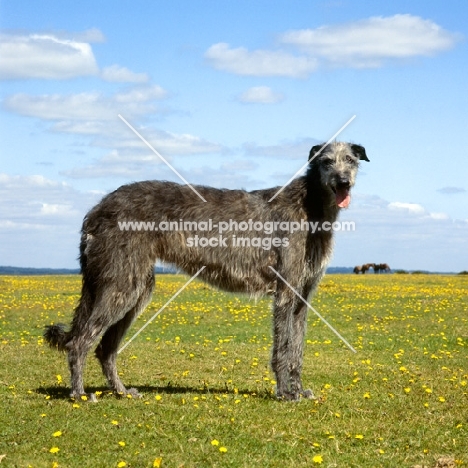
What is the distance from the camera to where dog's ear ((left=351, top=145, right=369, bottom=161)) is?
10.1 metres

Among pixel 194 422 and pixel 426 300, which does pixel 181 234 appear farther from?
pixel 426 300

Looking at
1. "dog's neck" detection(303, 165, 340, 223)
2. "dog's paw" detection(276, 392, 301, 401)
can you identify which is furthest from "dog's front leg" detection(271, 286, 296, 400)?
"dog's neck" detection(303, 165, 340, 223)

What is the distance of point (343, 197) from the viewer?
9.45 metres

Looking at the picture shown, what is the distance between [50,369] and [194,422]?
16.2 ft

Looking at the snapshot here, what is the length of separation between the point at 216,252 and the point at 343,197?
196 cm

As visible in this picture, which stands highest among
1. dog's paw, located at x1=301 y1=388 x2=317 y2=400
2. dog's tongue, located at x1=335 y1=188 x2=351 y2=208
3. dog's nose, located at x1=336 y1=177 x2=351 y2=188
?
dog's nose, located at x1=336 y1=177 x2=351 y2=188

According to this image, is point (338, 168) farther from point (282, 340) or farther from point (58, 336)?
point (58, 336)

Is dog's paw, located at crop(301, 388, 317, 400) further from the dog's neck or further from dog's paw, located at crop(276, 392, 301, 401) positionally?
the dog's neck

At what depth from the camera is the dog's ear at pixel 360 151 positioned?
1010 centimetres

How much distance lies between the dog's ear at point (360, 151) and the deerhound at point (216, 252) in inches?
0.6

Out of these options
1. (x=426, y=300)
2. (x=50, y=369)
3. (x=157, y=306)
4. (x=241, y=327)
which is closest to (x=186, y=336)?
(x=241, y=327)

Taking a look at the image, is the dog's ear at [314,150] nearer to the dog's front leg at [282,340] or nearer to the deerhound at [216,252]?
the deerhound at [216,252]

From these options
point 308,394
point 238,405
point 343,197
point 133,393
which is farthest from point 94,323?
point 343,197

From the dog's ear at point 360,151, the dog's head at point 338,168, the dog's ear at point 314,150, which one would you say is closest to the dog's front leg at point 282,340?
the dog's head at point 338,168
